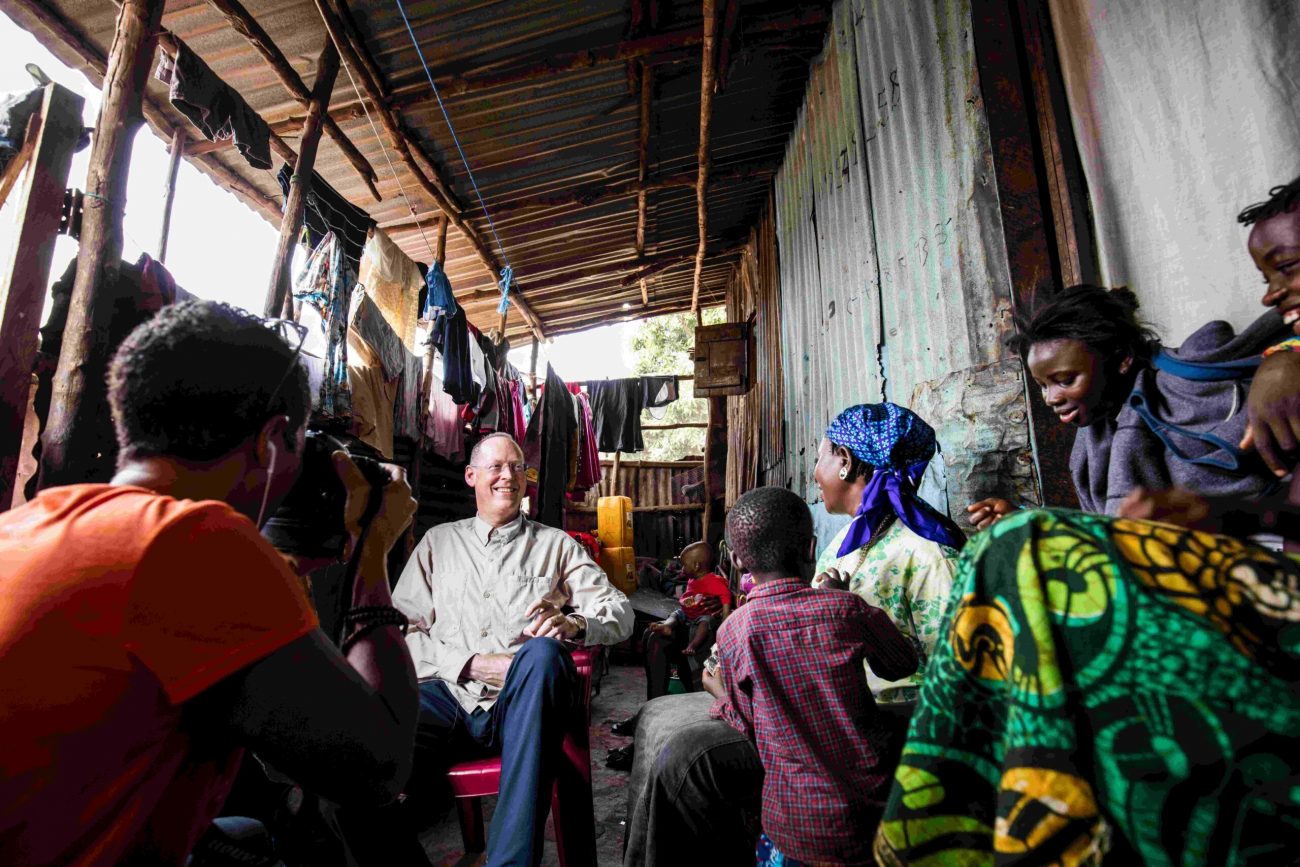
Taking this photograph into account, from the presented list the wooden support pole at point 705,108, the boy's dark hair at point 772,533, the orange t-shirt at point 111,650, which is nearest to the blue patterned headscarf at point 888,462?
the boy's dark hair at point 772,533

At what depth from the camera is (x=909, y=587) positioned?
72.0 inches

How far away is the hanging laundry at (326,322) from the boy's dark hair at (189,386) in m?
3.30

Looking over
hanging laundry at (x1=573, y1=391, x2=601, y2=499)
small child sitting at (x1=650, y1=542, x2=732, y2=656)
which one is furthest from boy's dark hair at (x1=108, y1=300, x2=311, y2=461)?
hanging laundry at (x1=573, y1=391, x2=601, y2=499)

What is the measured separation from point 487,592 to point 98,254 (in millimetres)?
2147

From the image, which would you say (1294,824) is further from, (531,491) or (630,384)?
(630,384)

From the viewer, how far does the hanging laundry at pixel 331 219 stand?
4.23 metres

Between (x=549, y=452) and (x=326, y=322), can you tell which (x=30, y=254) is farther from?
(x=549, y=452)

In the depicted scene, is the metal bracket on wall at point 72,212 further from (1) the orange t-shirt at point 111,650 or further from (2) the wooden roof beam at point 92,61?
(1) the orange t-shirt at point 111,650

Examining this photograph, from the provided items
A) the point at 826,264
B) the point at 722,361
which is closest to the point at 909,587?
the point at 826,264

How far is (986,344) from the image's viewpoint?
8.20 ft

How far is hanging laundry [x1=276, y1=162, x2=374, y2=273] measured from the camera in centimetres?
423

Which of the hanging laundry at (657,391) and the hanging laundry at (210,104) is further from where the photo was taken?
the hanging laundry at (657,391)

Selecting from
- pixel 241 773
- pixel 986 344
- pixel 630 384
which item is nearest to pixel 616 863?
pixel 241 773

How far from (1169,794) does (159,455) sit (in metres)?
1.37
